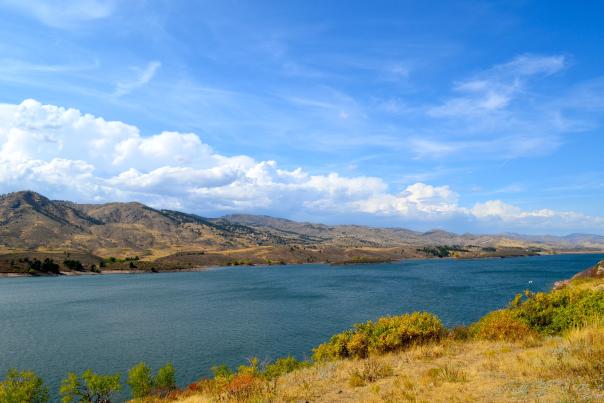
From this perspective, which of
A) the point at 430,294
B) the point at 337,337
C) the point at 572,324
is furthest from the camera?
the point at 430,294

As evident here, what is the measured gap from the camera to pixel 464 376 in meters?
14.6

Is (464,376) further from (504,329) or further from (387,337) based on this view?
(504,329)

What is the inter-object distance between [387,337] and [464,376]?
28.3 ft

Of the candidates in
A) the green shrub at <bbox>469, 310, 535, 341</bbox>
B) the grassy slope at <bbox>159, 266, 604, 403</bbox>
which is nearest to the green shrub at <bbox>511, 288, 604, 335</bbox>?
the green shrub at <bbox>469, 310, 535, 341</bbox>

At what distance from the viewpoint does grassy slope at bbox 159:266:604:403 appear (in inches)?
486

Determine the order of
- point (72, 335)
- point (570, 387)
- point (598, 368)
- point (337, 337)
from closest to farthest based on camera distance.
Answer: point (570, 387) → point (598, 368) → point (337, 337) → point (72, 335)

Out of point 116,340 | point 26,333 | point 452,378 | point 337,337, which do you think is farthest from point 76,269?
point 452,378

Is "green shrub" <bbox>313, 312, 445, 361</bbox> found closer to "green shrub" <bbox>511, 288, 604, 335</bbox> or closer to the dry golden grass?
the dry golden grass

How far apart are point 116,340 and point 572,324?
53.2m

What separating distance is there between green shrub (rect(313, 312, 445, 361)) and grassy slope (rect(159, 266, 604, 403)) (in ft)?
4.47

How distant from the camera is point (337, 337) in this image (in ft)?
87.5

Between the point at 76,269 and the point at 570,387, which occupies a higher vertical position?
the point at 570,387

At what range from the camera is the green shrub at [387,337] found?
23172 millimetres

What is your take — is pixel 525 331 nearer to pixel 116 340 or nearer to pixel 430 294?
pixel 116 340
